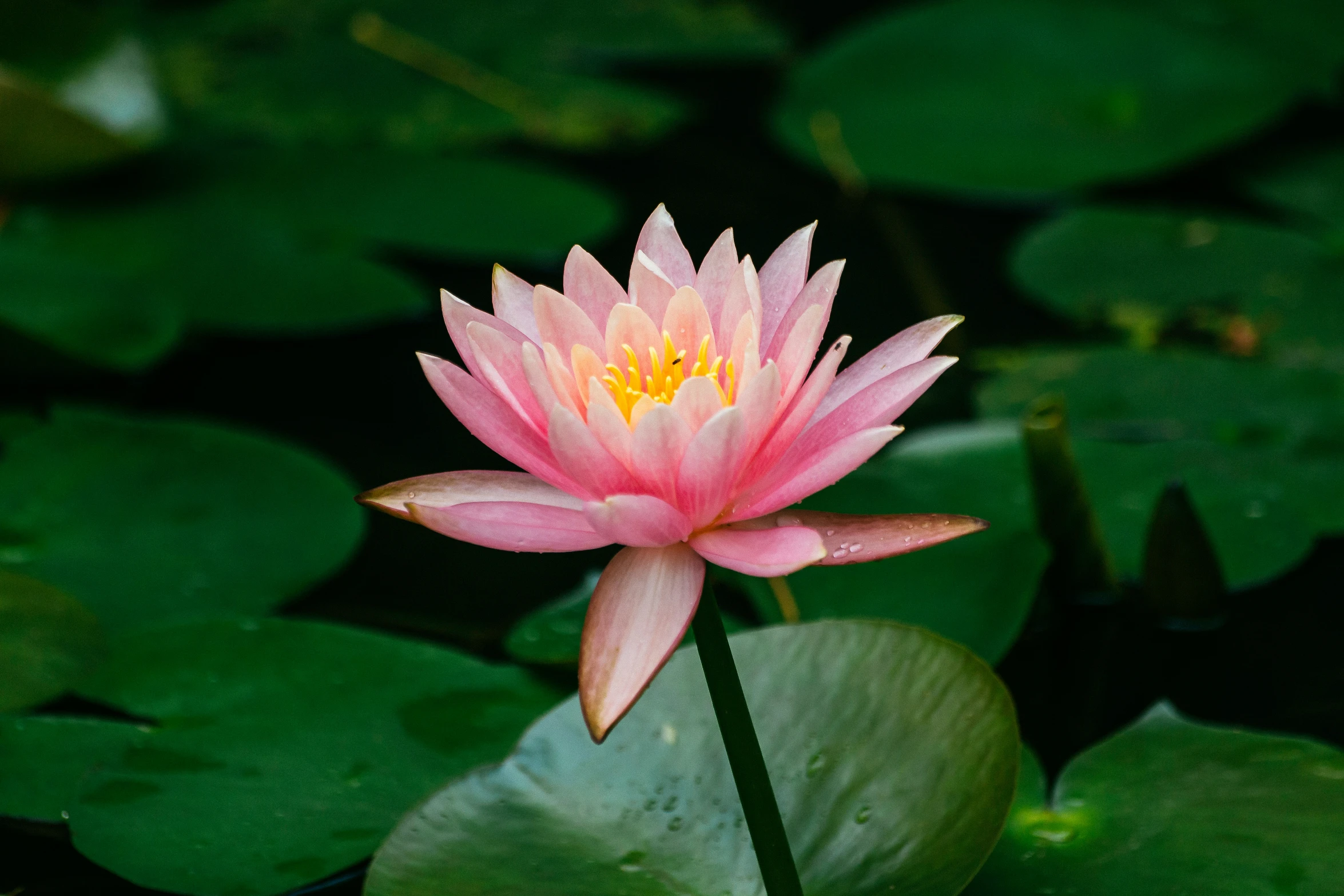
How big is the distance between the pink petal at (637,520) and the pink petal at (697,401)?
0.05 metres

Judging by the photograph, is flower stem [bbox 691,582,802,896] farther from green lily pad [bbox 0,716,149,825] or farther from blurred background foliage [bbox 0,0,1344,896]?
green lily pad [bbox 0,716,149,825]

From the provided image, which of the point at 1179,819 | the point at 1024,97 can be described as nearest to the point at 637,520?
the point at 1179,819

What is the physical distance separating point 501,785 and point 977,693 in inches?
15.9

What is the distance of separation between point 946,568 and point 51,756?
37.9 inches

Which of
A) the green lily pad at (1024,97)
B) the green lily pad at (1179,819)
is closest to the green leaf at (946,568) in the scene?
the green lily pad at (1179,819)

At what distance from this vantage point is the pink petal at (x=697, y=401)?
70 cm

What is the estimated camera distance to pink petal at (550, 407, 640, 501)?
27.3 inches

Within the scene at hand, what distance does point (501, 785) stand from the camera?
40.3 inches

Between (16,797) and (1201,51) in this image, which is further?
(1201,51)

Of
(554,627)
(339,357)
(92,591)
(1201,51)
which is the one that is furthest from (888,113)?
(92,591)

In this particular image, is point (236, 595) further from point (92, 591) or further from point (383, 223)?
point (383, 223)

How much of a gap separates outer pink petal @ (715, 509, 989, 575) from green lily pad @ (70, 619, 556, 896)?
56cm

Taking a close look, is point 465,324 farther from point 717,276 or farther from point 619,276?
point 619,276

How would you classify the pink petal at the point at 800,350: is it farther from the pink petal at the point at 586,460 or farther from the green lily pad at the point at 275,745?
the green lily pad at the point at 275,745
